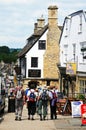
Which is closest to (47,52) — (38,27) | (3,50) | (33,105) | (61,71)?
(38,27)

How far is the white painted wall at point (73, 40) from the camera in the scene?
37.2m

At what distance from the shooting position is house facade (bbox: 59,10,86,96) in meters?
37.0

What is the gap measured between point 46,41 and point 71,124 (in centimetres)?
3652

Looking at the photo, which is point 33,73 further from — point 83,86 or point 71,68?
point 83,86

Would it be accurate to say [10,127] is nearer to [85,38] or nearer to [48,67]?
[85,38]

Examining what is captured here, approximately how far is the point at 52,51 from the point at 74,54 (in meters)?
17.7

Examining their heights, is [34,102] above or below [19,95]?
below

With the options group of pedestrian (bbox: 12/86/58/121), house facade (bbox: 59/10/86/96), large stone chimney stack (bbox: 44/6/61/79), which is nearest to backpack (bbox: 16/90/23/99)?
group of pedestrian (bbox: 12/86/58/121)

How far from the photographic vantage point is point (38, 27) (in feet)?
214

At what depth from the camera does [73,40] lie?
40.0 m

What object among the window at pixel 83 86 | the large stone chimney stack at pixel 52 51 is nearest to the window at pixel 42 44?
the large stone chimney stack at pixel 52 51

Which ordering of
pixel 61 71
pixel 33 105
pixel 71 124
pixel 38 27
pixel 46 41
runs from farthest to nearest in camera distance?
pixel 38 27
pixel 46 41
pixel 61 71
pixel 33 105
pixel 71 124

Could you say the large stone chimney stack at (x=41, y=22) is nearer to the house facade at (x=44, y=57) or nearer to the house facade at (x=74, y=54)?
the house facade at (x=44, y=57)

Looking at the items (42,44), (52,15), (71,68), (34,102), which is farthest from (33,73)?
(34,102)
